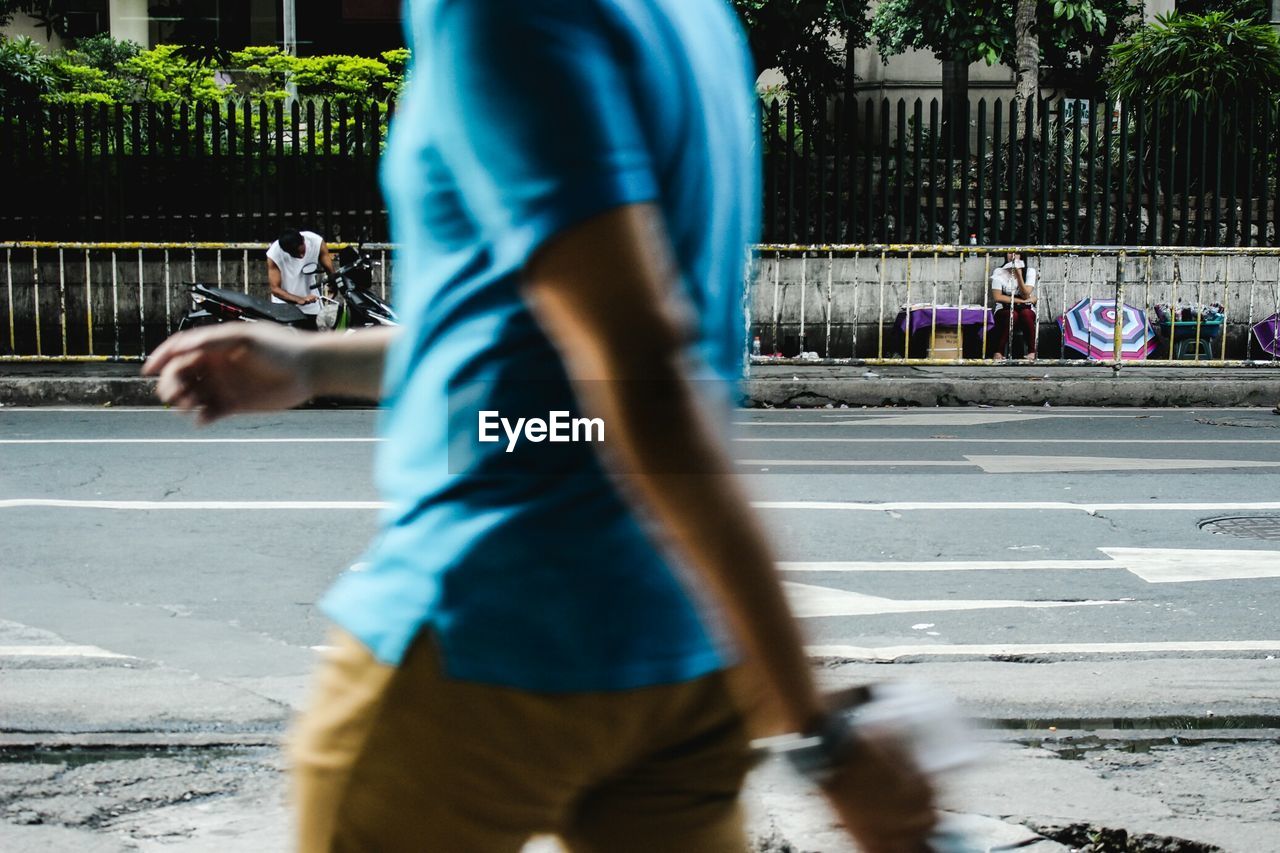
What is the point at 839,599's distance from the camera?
5664mm

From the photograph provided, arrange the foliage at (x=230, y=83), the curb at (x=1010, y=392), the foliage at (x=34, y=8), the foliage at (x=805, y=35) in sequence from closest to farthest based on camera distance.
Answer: the curb at (x=1010, y=392) < the foliage at (x=34, y=8) < the foliage at (x=230, y=83) < the foliage at (x=805, y=35)

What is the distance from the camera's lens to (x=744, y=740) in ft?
4.37

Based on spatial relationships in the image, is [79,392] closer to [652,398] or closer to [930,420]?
[930,420]

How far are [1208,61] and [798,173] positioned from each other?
515cm

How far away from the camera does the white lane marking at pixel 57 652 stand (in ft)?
16.2

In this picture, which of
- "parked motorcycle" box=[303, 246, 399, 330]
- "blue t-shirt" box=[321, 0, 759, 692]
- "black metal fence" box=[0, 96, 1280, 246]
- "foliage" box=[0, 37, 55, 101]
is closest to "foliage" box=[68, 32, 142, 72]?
"foliage" box=[0, 37, 55, 101]

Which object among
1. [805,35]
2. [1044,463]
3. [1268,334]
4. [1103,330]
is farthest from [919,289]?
[805,35]

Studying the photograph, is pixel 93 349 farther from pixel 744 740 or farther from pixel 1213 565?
pixel 744 740

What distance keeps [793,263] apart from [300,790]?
13962 millimetres

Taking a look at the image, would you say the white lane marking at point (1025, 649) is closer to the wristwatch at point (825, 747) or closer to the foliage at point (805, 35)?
the wristwatch at point (825, 747)

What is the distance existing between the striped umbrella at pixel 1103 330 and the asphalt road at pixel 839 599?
15.4ft

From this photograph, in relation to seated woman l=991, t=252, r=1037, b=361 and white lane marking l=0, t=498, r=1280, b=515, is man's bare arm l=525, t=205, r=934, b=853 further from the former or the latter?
seated woman l=991, t=252, r=1037, b=361

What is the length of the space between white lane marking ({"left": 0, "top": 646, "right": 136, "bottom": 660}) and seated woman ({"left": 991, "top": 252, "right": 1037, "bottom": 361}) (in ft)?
35.9

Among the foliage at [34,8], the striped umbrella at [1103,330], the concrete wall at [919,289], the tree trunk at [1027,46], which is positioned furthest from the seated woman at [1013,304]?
the foliage at [34,8]
